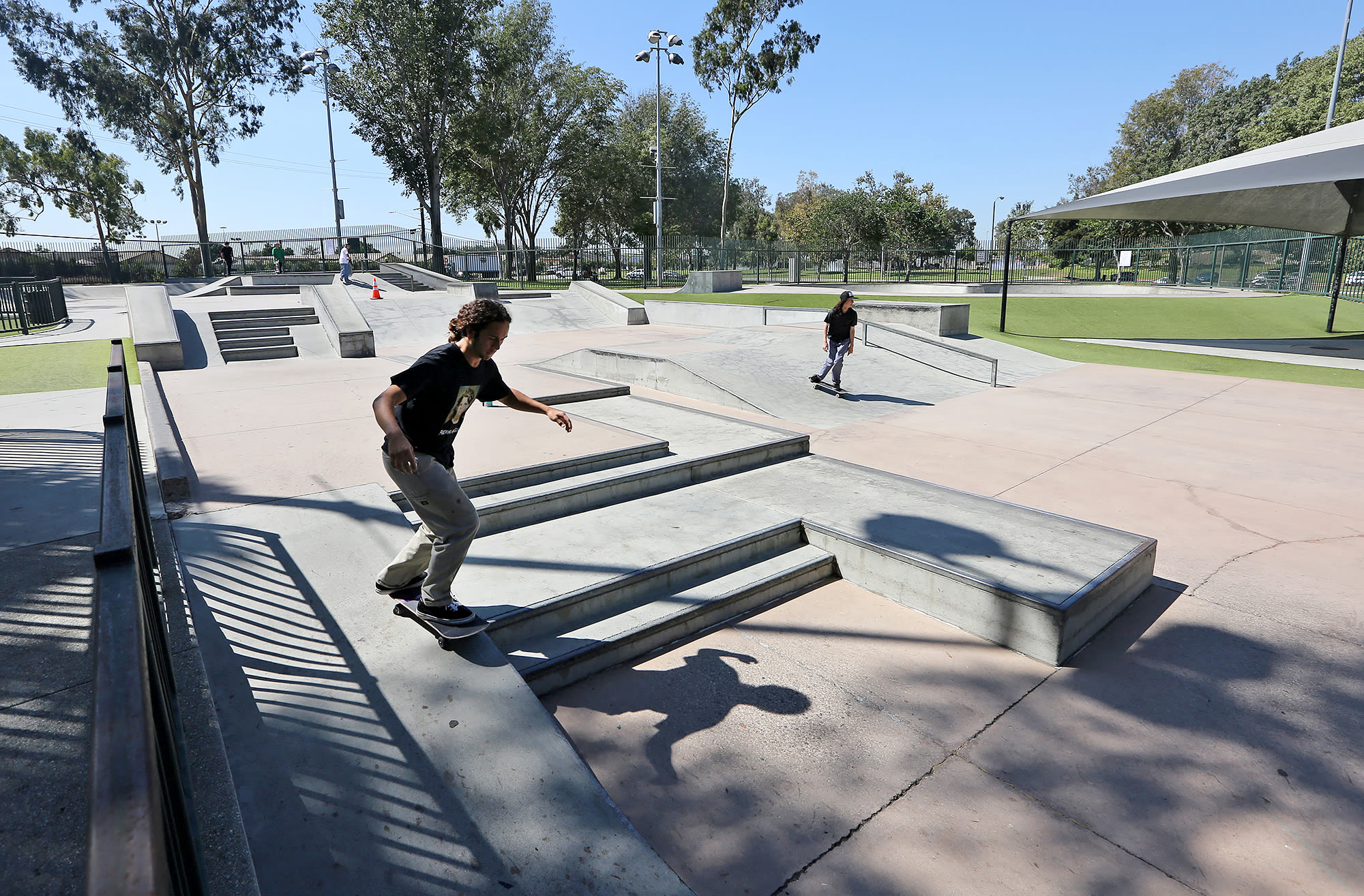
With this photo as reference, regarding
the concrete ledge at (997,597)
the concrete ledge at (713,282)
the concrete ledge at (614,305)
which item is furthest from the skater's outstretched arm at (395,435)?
the concrete ledge at (713,282)

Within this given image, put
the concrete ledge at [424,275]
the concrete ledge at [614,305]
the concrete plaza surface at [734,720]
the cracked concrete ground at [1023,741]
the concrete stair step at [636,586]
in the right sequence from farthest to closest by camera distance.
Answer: the concrete ledge at [424,275] → the concrete ledge at [614,305] → the concrete stair step at [636,586] → the cracked concrete ground at [1023,741] → the concrete plaza surface at [734,720]

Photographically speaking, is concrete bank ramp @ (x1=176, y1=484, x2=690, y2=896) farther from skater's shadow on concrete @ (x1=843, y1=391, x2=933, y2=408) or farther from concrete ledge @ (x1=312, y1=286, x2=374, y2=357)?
concrete ledge @ (x1=312, y1=286, x2=374, y2=357)

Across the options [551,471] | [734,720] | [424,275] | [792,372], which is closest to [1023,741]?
[734,720]

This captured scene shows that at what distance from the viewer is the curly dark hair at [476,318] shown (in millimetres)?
3287

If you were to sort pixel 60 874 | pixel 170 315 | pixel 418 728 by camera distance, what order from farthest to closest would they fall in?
pixel 170 315, pixel 418 728, pixel 60 874

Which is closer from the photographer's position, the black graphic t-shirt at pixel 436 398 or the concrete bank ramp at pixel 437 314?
the black graphic t-shirt at pixel 436 398

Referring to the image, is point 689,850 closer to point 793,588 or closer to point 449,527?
point 449,527

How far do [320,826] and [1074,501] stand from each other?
621cm

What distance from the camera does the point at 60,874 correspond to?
228 cm

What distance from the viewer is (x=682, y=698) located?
3660 mm

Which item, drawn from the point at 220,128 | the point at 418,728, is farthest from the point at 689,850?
the point at 220,128

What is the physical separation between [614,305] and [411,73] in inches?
919

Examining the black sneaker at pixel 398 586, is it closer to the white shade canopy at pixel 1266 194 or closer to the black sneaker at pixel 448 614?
the black sneaker at pixel 448 614

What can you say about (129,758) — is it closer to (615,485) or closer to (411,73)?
(615,485)
